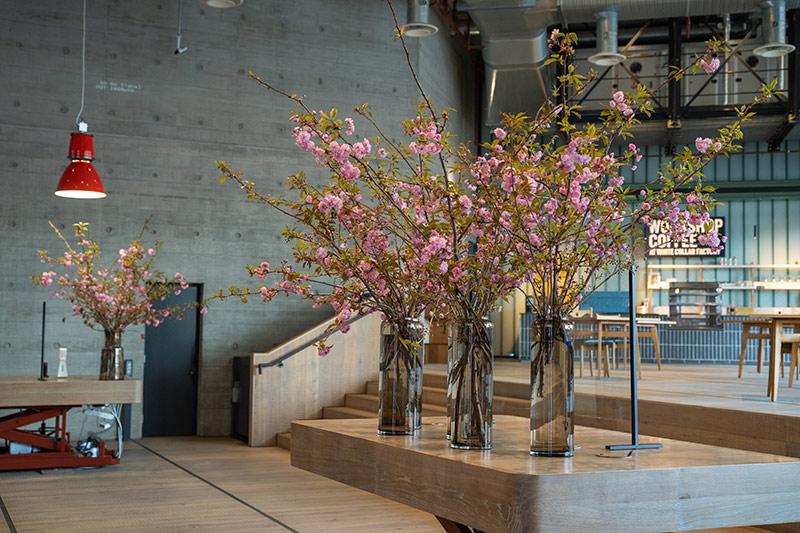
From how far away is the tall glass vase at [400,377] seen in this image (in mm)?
2389

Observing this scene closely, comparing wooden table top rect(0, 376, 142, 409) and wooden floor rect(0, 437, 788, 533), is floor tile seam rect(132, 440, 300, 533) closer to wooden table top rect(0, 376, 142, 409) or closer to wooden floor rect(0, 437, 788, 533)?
wooden floor rect(0, 437, 788, 533)

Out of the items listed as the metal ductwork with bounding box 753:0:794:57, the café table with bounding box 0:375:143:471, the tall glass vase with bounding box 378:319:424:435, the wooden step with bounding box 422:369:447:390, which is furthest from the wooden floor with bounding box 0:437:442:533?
the metal ductwork with bounding box 753:0:794:57

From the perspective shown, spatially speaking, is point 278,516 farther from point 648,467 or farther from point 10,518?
point 648,467

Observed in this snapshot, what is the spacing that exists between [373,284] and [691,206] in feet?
2.87

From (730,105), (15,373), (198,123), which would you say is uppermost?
(730,105)

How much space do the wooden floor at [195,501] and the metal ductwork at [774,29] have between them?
6.66m

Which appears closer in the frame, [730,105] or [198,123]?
[198,123]

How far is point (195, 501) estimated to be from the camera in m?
6.18

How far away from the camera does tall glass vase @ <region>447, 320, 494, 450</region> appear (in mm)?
2156

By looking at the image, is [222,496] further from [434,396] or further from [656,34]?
[656,34]

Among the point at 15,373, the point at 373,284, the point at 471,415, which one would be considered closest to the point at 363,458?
the point at 471,415

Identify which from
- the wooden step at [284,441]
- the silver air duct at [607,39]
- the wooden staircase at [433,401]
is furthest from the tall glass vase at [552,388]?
the silver air duct at [607,39]

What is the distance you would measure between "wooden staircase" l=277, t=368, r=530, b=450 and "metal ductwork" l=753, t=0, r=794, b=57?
16.6 feet

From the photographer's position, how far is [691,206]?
213cm
